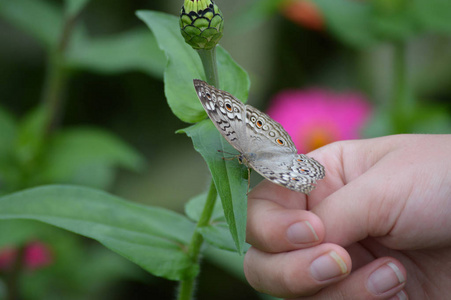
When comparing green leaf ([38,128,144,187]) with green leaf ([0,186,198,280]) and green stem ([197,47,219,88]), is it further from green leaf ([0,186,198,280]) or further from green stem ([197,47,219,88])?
green stem ([197,47,219,88])

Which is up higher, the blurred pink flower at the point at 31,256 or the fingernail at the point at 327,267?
the fingernail at the point at 327,267

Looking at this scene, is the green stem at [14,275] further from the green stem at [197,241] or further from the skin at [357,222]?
the skin at [357,222]

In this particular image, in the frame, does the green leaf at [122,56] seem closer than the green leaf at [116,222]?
No

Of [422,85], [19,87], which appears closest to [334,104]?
[422,85]

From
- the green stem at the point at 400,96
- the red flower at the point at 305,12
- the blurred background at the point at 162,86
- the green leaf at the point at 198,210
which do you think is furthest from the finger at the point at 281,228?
the red flower at the point at 305,12

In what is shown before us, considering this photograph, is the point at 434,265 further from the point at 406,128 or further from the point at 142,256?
the point at 406,128

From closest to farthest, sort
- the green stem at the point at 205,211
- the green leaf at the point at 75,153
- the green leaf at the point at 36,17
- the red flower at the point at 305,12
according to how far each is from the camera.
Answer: the green stem at the point at 205,211 → the green leaf at the point at 75,153 → the green leaf at the point at 36,17 → the red flower at the point at 305,12
